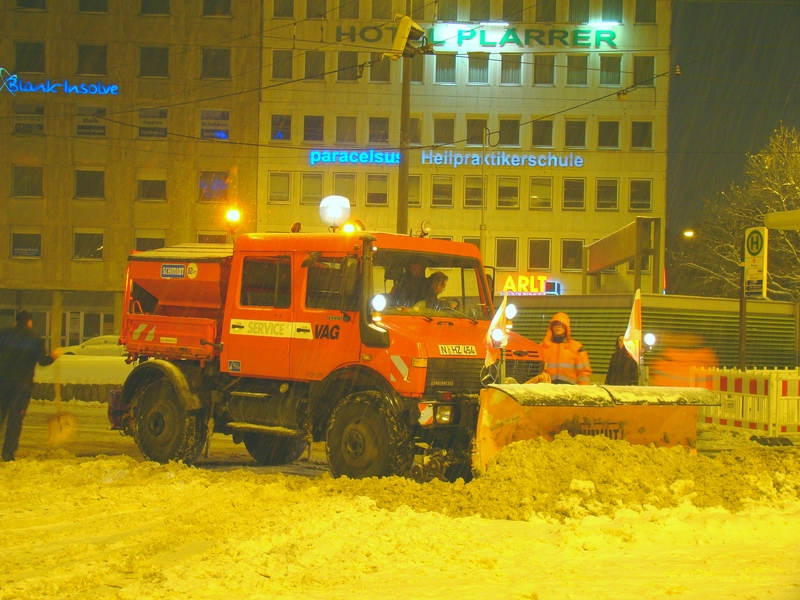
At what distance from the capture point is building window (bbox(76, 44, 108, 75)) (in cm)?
4803

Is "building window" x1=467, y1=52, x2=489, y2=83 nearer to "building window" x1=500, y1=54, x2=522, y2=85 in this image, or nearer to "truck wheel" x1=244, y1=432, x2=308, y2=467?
"building window" x1=500, y1=54, x2=522, y2=85

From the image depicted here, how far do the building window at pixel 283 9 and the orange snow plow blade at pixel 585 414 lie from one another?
42.3 metres

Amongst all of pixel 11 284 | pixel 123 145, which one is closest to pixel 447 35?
pixel 123 145

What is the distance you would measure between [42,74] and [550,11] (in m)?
25.7

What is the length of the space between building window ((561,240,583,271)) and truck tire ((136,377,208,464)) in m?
39.5

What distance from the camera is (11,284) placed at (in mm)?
47469

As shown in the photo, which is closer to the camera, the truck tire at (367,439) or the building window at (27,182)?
the truck tire at (367,439)

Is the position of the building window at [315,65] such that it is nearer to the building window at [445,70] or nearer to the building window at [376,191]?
the building window at [376,191]

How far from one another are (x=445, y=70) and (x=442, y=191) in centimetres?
606

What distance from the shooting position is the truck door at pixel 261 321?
35.0 ft

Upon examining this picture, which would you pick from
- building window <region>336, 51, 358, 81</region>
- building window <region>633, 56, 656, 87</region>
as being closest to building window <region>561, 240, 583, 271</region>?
building window <region>633, 56, 656, 87</region>

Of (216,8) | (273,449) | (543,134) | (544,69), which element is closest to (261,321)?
(273,449)

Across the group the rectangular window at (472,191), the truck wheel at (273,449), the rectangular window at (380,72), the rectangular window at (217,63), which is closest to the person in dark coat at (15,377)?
the truck wheel at (273,449)

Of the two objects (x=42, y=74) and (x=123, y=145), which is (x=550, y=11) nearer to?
(x=123, y=145)
